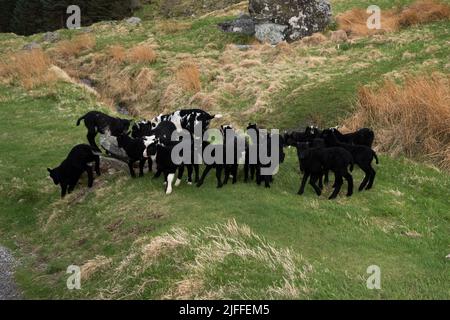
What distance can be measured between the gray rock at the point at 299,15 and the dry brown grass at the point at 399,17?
1298 millimetres

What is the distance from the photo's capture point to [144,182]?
43.7 ft

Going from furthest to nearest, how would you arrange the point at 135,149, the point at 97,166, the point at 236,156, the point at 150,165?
1. the point at 97,166
2. the point at 150,165
3. the point at 135,149
4. the point at 236,156

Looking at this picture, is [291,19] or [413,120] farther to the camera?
[291,19]

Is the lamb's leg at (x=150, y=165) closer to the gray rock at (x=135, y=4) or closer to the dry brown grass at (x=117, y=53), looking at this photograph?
the dry brown grass at (x=117, y=53)

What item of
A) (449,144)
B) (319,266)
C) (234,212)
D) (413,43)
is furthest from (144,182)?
(413,43)

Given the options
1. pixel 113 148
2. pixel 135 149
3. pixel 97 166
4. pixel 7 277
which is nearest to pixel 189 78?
pixel 113 148

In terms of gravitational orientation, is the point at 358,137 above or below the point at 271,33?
below

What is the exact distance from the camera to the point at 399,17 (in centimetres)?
2920

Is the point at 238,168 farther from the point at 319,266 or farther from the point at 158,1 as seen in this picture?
the point at 158,1

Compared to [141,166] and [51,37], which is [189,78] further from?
[51,37]

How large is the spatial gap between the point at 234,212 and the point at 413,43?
1704 centimetres

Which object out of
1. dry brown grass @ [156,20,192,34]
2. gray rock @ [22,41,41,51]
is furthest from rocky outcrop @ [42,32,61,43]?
dry brown grass @ [156,20,192,34]

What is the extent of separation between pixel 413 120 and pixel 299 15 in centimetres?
1554

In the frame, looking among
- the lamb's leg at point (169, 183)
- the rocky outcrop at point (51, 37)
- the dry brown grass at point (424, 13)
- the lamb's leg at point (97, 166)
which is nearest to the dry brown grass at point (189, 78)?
the lamb's leg at point (97, 166)
